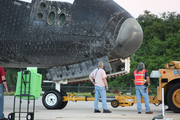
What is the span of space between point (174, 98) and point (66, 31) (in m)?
3.83

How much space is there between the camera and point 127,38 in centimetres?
902

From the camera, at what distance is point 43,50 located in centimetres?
953

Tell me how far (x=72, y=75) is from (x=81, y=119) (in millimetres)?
2696

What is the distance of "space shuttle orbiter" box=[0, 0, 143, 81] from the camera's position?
9.13m

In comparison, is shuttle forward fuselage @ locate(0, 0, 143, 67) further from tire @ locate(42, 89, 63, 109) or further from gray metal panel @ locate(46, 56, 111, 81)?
tire @ locate(42, 89, 63, 109)

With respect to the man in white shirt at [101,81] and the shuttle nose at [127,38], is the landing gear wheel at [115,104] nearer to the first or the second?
the man in white shirt at [101,81]

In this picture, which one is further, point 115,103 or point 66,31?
point 115,103

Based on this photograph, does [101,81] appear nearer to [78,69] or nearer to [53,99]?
[78,69]

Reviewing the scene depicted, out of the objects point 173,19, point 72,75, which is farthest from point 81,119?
point 173,19

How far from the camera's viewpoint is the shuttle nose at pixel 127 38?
9.02 m

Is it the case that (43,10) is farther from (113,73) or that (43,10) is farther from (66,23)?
(113,73)

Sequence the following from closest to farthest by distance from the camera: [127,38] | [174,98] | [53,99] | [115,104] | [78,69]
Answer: [127,38], [174,98], [78,69], [115,104], [53,99]

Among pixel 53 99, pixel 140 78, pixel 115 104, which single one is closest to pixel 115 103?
pixel 115 104

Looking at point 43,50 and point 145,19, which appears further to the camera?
point 145,19
